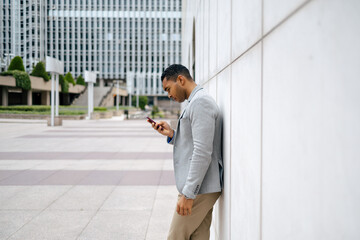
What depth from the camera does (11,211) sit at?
488 centimetres

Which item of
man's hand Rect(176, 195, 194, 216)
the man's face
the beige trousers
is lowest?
the beige trousers

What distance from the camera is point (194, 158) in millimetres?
2203

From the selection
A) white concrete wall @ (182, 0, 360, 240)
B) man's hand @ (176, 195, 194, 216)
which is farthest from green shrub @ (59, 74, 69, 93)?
white concrete wall @ (182, 0, 360, 240)

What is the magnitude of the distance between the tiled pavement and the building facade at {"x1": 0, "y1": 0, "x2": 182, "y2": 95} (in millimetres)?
64950

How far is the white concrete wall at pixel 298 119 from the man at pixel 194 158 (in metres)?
0.25

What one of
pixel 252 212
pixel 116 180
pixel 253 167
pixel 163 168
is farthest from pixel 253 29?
pixel 163 168

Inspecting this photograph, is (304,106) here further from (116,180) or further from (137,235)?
(116,180)

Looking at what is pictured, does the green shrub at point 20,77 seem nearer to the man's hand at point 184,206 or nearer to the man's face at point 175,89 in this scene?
the man's face at point 175,89

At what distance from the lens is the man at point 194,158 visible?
221 cm

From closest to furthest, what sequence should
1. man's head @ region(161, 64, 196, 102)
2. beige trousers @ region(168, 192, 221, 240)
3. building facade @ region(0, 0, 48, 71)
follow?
1. beige trousers @ region(168, 192, 221, 240)
2. man's head @ region(161, 64, 196, 102)
3. building facade @ region(0, 0, 48, 71)

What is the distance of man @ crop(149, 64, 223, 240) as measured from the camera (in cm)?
221

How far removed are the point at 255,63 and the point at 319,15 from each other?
0.75 meters

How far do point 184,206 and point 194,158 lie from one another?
0.37m

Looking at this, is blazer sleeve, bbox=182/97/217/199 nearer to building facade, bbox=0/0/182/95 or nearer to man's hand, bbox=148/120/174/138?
man's hand, bbox=148/120/174/138
